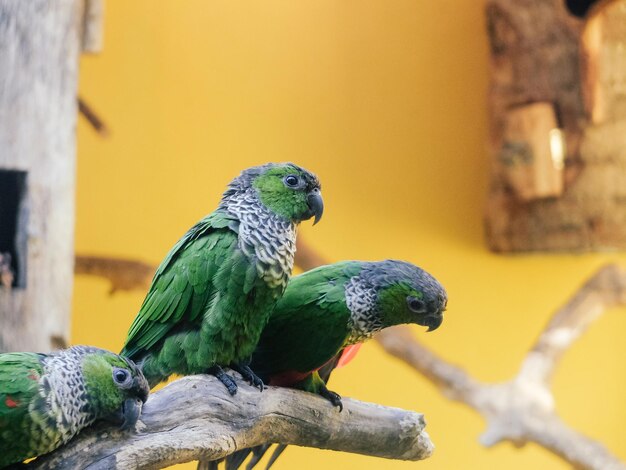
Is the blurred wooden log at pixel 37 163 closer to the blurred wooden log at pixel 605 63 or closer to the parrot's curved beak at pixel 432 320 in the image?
the parrot's curved beak at pixel 432 320

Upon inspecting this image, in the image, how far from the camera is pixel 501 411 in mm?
3225

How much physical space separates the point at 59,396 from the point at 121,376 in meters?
0.10

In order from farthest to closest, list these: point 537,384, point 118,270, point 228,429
→ point 537,384 < point 118,270 < point 228,429

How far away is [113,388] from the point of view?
4.07 feet

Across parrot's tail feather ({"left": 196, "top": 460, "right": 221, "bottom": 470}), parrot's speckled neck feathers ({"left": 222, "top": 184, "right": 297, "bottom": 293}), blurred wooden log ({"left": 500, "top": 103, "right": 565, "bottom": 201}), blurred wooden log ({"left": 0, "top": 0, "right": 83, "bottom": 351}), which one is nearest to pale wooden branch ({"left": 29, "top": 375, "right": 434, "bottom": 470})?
parrot's tail feather ({"left": 196, "top": 460, "right": 221, "bottom": 470})

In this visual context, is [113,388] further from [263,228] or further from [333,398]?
[333,398]

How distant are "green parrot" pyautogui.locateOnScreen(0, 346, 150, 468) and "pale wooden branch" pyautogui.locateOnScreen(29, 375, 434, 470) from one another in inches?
1.5

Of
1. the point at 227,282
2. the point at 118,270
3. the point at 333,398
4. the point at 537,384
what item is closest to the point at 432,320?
the point at 333,398

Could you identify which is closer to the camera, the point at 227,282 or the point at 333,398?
the point at 227,282

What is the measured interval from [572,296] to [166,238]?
5.71ft

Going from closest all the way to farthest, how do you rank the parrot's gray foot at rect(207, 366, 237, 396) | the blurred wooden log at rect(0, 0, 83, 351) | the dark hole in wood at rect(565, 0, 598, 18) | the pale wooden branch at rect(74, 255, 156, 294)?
the parrot's gray foot at rect(207, 366, 237, 396) → the blurred wooden log at rect(0, 0, 83, 351) → the pale wooden branch at rect(74, 255, 156, 294) → the dark hole in wood at rect(565, 0, 598, 18)

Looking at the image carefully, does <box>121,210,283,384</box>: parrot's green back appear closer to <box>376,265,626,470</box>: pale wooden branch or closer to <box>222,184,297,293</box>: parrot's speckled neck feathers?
<box>222,184,297,293</box>: parrot's speckled neck feathers

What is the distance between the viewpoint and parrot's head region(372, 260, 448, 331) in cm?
154

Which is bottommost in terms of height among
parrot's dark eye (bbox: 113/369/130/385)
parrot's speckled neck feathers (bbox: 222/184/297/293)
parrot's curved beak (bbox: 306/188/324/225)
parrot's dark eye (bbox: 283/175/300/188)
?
parrot's dark eye (bbox: 113/369/130/385)
